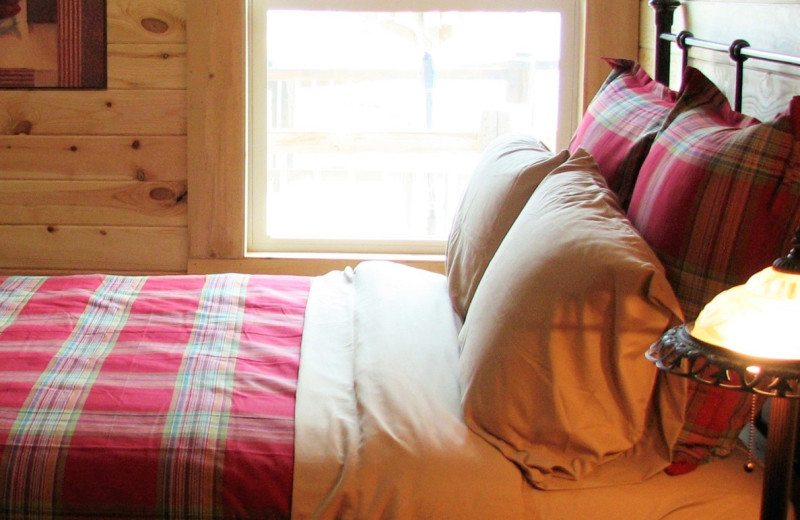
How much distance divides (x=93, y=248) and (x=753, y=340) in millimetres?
2565

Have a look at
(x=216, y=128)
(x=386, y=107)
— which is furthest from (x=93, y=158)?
(x=386, y=107)

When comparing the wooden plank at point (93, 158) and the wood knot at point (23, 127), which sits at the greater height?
the wood knot at point (23, 127)

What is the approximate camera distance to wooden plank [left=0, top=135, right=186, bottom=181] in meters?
3.04

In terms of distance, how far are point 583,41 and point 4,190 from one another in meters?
1.93

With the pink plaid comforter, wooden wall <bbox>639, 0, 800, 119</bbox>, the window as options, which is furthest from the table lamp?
the window

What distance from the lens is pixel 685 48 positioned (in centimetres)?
223

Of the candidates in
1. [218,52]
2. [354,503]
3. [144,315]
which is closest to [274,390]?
[354,503]

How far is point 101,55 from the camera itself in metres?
2.99

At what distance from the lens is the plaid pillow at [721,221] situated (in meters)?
1.33

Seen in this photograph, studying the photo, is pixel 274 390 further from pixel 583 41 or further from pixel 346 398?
pixel 583 41

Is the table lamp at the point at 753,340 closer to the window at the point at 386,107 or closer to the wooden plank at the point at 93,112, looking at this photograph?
the window at the point at 386,107

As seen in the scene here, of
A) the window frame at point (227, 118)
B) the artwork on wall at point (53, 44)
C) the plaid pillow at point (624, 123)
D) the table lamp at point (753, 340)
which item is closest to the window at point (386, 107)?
the window frame at point (227, 118)

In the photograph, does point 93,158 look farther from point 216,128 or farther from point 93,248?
point 216,128

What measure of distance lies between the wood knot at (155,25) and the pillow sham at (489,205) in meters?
1.26
